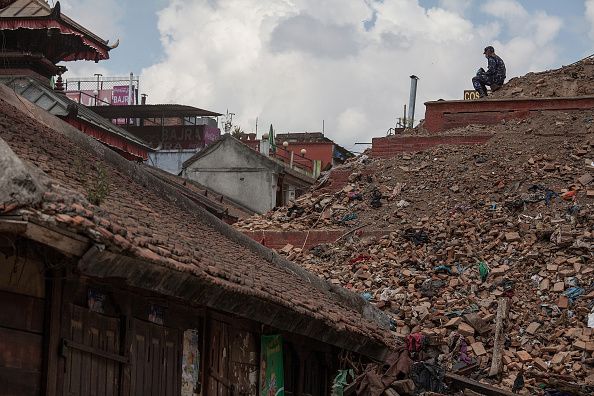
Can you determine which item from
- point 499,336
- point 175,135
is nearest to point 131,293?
point 499,336

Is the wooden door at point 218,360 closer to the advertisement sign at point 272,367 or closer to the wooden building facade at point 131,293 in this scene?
the wooden building facade at point 131,293

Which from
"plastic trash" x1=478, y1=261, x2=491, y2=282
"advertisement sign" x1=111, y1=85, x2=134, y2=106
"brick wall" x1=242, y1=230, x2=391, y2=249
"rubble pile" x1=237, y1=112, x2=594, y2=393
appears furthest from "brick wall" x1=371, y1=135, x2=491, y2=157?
"advertisement sign" x1=111, y1=85, x2=134, y2=106

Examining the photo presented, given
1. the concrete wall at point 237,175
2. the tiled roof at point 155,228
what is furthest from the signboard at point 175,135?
the tiled roof at point 155,228

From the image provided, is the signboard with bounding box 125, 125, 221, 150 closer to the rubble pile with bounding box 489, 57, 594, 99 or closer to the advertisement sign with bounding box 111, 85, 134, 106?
the advertisement sign with bounding box 111, 85, 134, 106

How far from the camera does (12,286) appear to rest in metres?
8.54

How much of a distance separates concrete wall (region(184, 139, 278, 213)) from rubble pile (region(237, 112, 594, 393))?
1469cm

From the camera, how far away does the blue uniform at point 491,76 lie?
1300 inches

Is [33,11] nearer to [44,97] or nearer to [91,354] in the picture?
[44,97]

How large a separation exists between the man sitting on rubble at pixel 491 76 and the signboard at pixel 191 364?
72.3 ft

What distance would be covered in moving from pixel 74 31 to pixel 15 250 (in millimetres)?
21112

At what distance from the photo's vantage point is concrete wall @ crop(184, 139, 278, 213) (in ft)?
144

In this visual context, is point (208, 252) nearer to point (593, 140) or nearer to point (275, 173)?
point (593, 140)

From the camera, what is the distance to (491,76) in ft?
109

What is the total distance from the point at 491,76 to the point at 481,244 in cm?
1189
